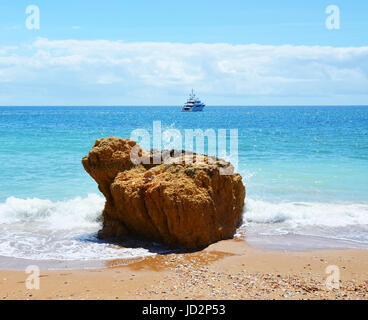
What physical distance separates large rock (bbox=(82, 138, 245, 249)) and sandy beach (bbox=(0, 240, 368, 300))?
0.59 m

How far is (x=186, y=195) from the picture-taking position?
24.7ft

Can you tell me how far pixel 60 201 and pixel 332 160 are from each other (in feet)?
42.5

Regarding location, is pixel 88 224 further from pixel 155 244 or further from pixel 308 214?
pixel 308 214

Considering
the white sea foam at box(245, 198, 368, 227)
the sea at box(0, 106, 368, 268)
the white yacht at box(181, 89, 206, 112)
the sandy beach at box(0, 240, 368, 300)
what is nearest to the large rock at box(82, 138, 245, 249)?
the sea at box(0, 106, 368, 268)

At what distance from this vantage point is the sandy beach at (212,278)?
5543 millimetres

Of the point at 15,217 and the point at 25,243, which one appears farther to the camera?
the point at 15,217

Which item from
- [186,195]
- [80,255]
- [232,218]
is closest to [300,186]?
[232,218]

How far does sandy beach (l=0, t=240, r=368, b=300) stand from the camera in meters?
5.54

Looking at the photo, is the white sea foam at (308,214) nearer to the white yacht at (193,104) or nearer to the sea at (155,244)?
the sea at (155,244)

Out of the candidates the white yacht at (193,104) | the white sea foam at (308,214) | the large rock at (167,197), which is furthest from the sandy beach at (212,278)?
the white yacht at (193,104)

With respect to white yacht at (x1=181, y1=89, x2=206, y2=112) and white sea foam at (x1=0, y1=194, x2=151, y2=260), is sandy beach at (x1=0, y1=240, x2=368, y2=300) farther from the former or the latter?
white yacht at (x1=181, y1=89, x2=206, y2=112)

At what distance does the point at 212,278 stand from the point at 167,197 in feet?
6.11
